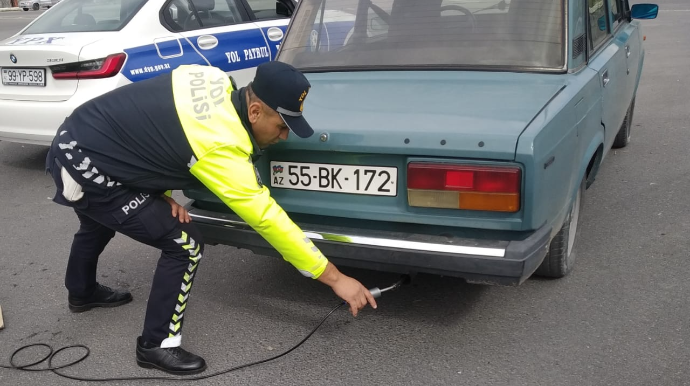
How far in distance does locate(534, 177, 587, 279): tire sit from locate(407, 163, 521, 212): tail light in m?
0.72

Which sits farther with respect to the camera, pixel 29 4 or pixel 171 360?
pixel 29 4

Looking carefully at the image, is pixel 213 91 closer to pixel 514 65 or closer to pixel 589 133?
pixel 514 65

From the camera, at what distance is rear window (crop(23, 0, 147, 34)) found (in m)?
5.98

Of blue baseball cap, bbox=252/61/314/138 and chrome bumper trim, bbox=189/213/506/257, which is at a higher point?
blue baseball cap, bbox=252/61/314/138

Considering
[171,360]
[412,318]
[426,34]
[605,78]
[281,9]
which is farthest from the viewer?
[281,9]

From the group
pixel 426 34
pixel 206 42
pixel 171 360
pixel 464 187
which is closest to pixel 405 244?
pixel 464 187

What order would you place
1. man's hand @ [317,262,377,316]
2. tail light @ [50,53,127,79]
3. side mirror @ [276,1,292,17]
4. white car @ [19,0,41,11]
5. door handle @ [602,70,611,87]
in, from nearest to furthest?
man's hand @ [317,262,377,316] → door handle @ [602,70,611,87] → tail light @ [50,53,127,79] → side mirror @ [276,1,292,17] → white car @ [19,0,41,11]

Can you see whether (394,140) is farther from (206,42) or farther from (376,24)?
(206,42)

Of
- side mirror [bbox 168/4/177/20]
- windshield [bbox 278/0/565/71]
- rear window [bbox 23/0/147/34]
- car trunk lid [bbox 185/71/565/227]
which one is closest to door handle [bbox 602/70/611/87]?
windshield [bbox 278/0/565/71]

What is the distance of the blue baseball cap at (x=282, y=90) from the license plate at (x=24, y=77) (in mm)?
3684

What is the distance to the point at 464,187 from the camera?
2.90 m

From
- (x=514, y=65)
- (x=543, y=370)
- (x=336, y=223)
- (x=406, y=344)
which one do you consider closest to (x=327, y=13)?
(x=514, y=65)

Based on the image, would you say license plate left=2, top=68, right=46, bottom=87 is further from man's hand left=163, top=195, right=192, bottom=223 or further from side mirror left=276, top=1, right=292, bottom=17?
man's hand left=163, top=195, right=192, bottom=223

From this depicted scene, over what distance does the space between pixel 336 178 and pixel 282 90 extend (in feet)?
2.03
